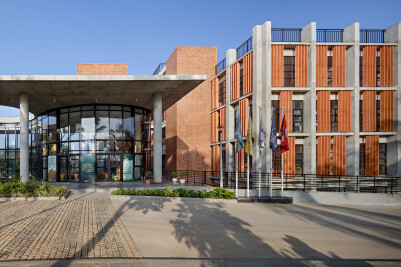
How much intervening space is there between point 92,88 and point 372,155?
83.8 feet

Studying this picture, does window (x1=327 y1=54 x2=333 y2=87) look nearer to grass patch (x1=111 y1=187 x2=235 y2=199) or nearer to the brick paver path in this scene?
grass patch (x1=111 y1=187 x2=235 y2=199)

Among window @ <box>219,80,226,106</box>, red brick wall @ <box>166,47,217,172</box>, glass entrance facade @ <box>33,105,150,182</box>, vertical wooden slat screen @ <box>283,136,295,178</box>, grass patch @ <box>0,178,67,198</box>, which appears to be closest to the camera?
grass patch @ <box>0,178,67,198</box>

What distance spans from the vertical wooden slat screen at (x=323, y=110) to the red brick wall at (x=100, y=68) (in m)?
22.0

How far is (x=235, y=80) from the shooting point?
2995cm

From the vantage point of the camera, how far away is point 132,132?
1073 inches

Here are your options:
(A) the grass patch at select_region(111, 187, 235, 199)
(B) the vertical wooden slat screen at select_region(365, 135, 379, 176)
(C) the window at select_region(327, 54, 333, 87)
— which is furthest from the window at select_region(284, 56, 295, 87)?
(A) the grass patch at select_region(111, 187, 235, 199)

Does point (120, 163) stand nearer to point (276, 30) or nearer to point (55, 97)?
point (55, 97)

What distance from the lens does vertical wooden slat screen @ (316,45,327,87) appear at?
26.0 m

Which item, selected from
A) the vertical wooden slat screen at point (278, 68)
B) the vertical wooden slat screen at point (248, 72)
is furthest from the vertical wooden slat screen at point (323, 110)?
the vertical wooden slat screen at point (248, 72)

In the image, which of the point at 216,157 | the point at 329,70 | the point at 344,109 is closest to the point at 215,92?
the point at 216,157

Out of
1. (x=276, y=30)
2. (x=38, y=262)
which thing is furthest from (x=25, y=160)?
(x=276, y=30)

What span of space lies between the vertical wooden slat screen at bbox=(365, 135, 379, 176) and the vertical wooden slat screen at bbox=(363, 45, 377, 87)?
511cm

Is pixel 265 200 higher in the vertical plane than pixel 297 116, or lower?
lower

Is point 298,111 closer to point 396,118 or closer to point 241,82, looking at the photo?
point 241,82
